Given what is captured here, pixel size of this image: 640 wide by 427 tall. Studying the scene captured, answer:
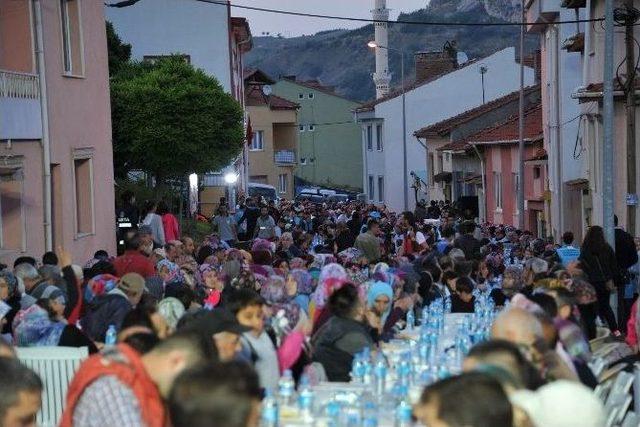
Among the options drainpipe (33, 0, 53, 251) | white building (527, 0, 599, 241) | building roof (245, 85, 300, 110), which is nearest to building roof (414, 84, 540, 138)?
white building (527, 0, 599, 241)

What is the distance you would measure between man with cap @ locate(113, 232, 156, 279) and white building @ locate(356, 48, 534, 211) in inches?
1969

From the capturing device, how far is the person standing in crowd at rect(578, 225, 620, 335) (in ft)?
58.0

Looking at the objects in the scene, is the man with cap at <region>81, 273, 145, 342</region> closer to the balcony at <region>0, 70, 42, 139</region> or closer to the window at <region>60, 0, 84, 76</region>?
the balcony at <region>0, 70, 42, 139</region>

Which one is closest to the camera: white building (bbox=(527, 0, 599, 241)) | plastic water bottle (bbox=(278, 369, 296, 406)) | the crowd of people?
the crowd of people

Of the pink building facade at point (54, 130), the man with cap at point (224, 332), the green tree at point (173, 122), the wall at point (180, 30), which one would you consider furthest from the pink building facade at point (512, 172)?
the man with cap at point (224, 332)

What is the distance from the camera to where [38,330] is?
10.8 m

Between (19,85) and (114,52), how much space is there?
2020cm

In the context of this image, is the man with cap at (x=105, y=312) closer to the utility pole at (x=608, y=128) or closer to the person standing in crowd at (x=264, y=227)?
the utility pole at (x=608, y=128)

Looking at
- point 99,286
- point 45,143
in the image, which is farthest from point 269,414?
point 45,143

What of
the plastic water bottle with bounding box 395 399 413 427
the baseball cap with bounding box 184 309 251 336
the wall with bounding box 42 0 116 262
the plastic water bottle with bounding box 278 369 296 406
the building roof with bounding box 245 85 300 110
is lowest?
the plastic water bottle with bounding box 395 399 413 427

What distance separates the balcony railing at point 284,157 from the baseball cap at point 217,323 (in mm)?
77020

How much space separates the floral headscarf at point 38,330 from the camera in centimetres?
1077

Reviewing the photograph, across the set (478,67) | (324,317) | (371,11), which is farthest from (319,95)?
(324,317)

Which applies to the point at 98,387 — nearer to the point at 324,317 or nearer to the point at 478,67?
the point at 324,317
